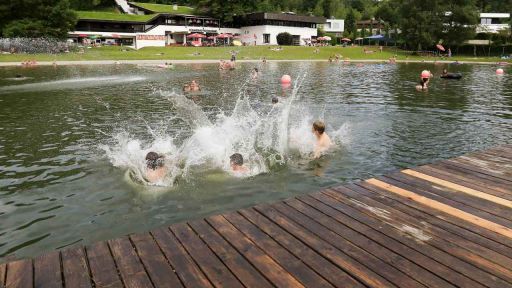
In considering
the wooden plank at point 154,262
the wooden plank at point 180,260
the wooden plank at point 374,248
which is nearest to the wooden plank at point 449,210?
the wooden plank at point 374,248

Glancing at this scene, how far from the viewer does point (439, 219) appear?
6.45 m

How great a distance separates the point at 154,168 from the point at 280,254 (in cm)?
562

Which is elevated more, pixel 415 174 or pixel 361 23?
pixel 361 23

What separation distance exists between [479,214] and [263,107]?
15.7 meters

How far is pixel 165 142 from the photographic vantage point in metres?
14.0

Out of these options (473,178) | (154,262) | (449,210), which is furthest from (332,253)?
(473,178)

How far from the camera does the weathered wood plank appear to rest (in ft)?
15.8

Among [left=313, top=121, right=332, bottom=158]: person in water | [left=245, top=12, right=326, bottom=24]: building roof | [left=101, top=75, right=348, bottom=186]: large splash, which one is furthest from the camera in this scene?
[left=245, top=12, right=326, bottom=24]: building roof

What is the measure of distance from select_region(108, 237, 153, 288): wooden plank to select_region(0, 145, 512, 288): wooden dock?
0.01 m

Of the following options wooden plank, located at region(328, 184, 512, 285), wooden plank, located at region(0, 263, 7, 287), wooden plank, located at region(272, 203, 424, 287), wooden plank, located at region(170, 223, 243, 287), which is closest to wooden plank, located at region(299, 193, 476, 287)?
wooden plank, located at region(272, 203, 424, 287)

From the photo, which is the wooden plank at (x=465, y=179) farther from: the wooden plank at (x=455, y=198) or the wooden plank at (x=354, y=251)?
the wooden plank at (x=354, y=251)

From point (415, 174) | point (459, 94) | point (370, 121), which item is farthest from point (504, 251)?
point (459, 94)

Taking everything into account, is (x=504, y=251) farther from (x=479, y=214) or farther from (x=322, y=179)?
(x=322, y=179)

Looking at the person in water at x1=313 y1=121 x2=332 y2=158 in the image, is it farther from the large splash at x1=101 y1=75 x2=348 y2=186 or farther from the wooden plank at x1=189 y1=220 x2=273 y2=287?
the wooden plank at x1=189 y1=220 x2=273 y2=287
